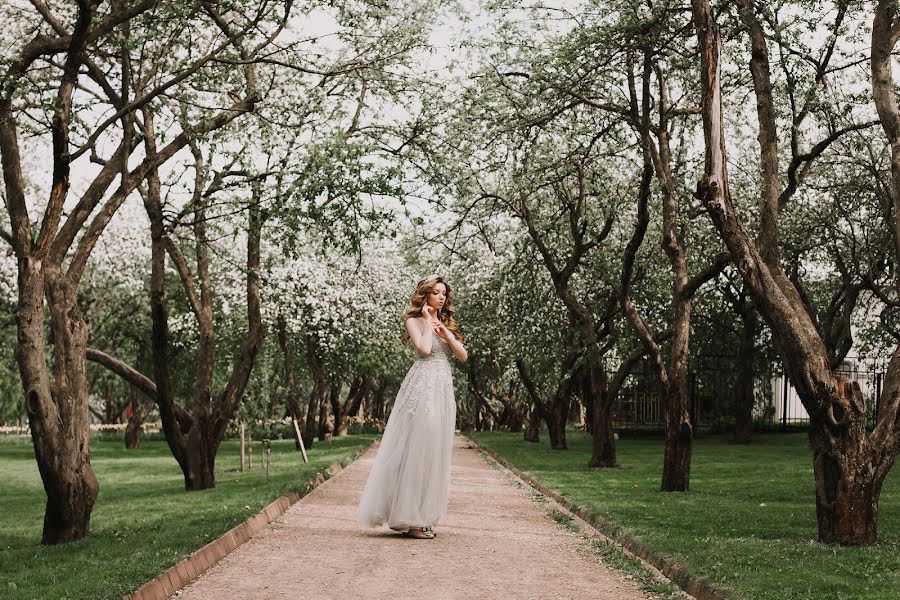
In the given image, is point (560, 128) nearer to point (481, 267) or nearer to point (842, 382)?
point (842, 382)

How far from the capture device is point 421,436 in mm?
11008

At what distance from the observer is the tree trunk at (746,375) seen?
37.8 metres

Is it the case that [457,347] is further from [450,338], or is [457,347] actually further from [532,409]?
[532,409]

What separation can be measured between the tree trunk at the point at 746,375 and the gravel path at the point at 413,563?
82.7 feet

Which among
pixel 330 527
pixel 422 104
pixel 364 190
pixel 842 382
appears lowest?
pixel 330 527

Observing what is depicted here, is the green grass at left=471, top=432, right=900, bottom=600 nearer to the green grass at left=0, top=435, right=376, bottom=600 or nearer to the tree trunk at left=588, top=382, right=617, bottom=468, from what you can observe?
the tree trunk at left=588, top=382, right=617, bottom=468

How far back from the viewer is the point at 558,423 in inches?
1433

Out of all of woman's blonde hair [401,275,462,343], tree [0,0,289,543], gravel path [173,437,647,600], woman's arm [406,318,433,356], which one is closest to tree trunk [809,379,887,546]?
gravel path [173,437,647,600]

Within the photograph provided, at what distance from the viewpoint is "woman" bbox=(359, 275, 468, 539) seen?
10891 millimetres

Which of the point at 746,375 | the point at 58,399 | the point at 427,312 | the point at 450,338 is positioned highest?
the point at 746,375

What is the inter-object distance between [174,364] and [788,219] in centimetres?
2461

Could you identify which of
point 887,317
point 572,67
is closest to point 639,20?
point 572,67

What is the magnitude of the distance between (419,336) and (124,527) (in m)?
4.59

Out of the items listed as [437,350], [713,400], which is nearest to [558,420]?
[713,400]
